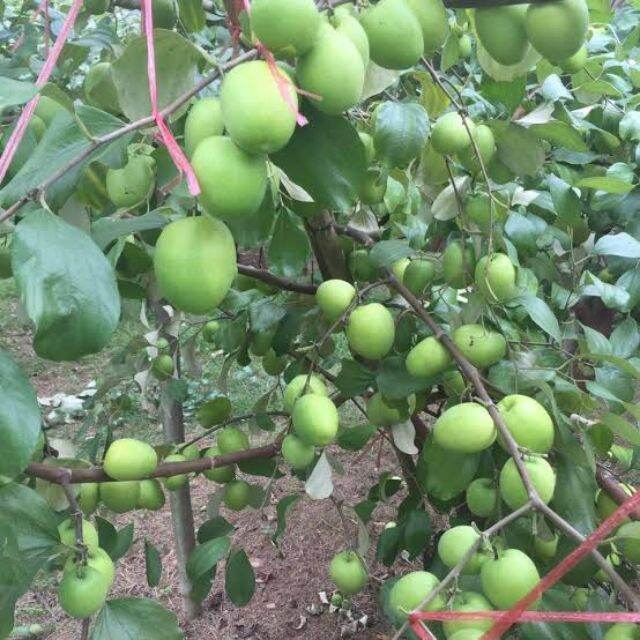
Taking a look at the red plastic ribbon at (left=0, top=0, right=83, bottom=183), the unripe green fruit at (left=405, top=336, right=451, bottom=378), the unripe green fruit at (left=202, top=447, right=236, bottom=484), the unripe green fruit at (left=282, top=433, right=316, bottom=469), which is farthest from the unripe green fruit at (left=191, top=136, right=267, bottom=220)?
the unripe green fruit at (left=202, top=447, right=236, bottom=484)

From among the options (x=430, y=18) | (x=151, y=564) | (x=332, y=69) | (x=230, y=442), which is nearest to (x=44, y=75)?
(x=332, y=69)

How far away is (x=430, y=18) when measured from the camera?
0.59 metres

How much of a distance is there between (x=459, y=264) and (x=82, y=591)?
2.06 ft

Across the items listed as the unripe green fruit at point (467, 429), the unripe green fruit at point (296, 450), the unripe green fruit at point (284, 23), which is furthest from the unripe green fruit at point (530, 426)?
the unripe green fruit at point (284, 23)

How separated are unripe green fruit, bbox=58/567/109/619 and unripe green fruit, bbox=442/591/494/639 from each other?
1.26 feet

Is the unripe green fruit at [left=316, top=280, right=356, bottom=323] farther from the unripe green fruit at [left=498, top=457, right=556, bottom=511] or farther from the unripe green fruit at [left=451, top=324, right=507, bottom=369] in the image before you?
the unripe green fruit at [left=498, top=457, right=556, bottom=511]

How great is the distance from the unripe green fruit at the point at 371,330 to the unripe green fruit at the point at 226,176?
0.47 metres

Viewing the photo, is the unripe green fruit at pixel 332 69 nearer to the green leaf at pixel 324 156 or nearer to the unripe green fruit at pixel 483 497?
the green leaf at pixel 324 156

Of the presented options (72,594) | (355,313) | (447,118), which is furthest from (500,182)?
(72,594)

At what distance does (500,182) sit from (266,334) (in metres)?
0.54

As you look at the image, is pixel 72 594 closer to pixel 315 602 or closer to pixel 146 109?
pixel 146 109

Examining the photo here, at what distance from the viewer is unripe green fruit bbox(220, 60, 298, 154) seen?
1.51 feet

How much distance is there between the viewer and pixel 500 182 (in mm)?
1006

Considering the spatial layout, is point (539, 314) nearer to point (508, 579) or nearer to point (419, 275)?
point (419, 275)
